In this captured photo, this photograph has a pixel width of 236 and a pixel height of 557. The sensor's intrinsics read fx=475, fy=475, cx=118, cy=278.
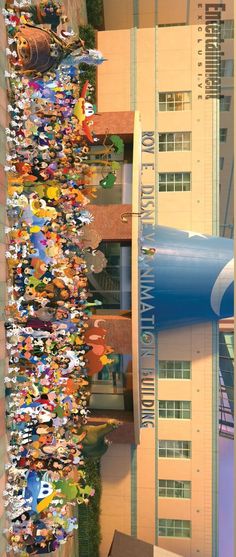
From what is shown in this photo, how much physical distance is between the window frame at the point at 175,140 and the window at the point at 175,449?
15.2 m

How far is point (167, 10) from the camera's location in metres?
27.0

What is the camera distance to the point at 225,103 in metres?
25.6

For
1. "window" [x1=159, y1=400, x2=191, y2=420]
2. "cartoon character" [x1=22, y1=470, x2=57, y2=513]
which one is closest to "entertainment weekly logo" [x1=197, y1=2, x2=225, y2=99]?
"window" [x1=159, y1=400, x2=191, y2=420]

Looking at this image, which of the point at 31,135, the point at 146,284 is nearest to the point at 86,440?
the point at 146,284

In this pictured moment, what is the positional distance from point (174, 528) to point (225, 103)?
22.6 m

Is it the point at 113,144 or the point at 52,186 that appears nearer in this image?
the point at 52,186

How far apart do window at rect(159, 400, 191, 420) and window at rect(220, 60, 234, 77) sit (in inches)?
673

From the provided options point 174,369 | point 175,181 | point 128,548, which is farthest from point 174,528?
point 175,181

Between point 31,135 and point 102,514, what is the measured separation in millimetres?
19421

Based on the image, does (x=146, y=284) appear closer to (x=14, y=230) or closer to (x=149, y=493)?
(x=14, y=230)

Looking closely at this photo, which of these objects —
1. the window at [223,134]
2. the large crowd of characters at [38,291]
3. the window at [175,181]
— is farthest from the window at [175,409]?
the window at [223,134]

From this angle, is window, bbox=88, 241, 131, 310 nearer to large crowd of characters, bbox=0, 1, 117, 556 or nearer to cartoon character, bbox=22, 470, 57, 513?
large crowd of characters, bbox=0, 1, 117, 556

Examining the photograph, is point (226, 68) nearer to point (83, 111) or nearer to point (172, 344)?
point (83, 111)

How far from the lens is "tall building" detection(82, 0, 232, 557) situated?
964 inches
